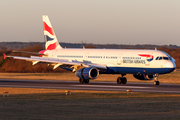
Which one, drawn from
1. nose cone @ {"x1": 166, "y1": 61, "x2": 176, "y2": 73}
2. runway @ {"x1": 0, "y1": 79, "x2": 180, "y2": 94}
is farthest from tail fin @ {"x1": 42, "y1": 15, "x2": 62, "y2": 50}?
nose cone @ {"x1": 166, "y1": 61, "x2": 176, "y2": 73}

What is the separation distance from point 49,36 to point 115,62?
14332 mm

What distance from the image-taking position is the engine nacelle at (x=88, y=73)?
46247mm

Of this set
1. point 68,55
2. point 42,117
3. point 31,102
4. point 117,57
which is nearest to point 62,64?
point 68,55

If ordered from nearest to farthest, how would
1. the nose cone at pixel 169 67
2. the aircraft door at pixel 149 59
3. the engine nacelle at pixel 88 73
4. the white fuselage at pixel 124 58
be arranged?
the nose cone at pixel 169 67 < the white fuselage at pixel 124 58 < the aircraft door at pixel 149 59 < the engine nacelle at pixel 88 73

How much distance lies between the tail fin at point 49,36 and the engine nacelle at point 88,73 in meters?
11.3

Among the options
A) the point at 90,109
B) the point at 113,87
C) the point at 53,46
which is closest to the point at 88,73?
the point at 113,87

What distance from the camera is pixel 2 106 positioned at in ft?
78.9

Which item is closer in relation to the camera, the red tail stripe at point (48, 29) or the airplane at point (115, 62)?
the airplane at point (115, 62)

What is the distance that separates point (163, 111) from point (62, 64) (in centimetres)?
2876

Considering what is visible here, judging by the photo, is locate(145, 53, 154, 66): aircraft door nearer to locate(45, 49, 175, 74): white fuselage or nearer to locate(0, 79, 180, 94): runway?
locate(45, 49, 175, 74): white fuselage

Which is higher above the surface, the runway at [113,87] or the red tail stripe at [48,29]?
the red tail stripe at [48,29]

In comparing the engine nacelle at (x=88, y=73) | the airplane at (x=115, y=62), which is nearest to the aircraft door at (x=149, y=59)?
the airplane at (x=115, y=62)

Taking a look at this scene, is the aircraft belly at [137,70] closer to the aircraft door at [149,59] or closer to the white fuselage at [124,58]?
the white fuselage at [124,58]

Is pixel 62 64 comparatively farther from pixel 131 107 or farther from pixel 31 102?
pixel 131 107
